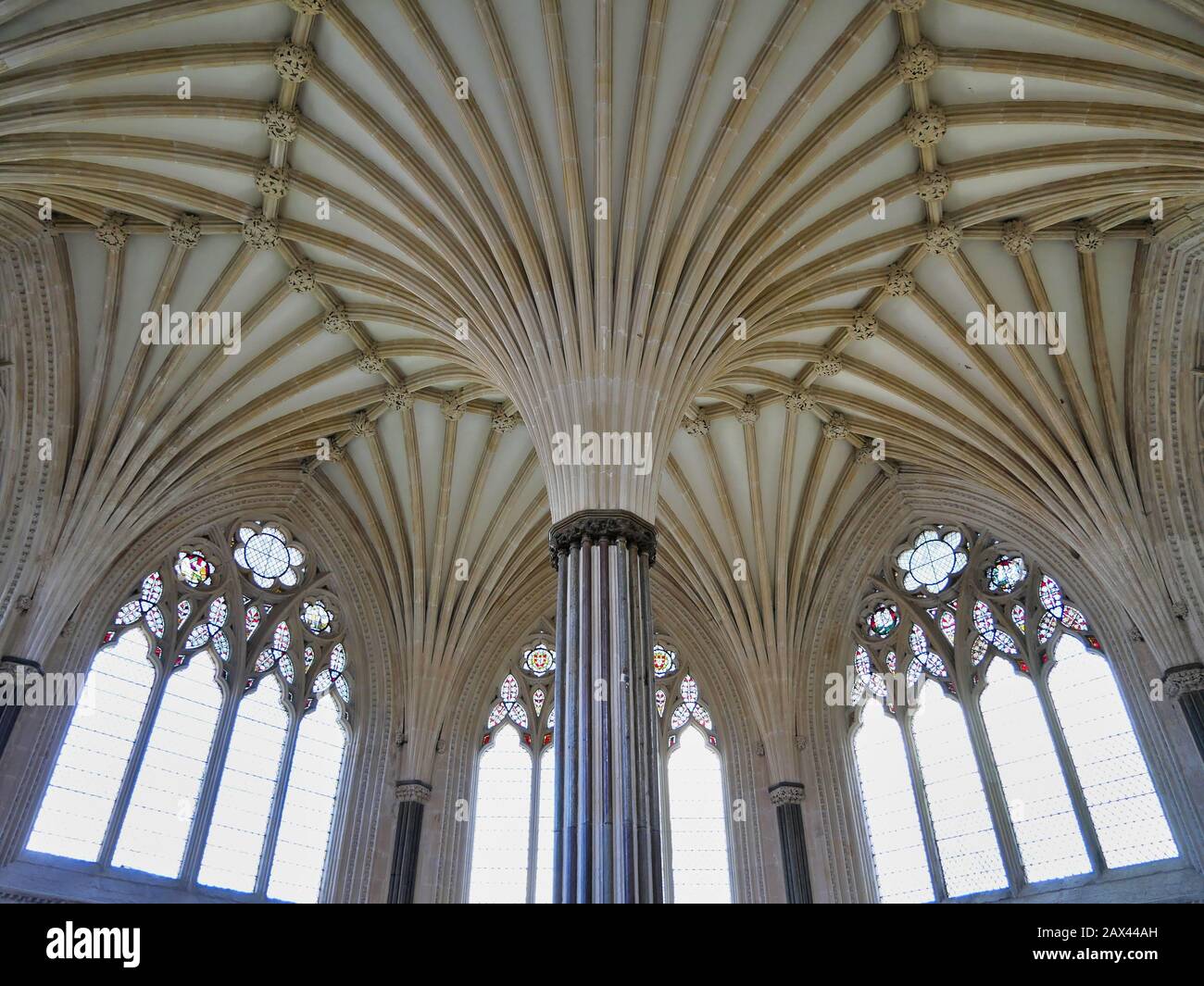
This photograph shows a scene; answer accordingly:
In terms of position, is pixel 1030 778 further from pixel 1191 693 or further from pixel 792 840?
pixel 792 840

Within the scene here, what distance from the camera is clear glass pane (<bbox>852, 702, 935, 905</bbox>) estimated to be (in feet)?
57.5

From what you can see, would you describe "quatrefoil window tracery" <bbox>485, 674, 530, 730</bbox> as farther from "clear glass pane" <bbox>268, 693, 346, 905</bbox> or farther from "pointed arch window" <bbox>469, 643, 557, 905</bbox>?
"clear glass pane" <bbox>268, 693, 346, 905</bbox>

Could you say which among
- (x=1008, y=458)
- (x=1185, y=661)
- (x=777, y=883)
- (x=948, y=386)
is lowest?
(x=777, y=883)

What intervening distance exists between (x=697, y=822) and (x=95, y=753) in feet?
36.3

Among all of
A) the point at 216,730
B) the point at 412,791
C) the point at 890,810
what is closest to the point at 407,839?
the point at 412,791

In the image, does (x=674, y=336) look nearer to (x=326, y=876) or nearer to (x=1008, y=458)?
(x=1008, y=458)

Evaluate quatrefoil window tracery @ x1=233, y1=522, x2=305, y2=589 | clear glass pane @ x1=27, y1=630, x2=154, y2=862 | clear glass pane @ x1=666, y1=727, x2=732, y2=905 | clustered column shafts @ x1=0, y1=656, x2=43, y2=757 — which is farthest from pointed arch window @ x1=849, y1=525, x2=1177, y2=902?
clustered column shafts @ x1=0, y1=656, x2=43, y2=757

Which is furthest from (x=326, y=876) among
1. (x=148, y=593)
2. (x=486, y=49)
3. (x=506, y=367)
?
(x=486, y=49)

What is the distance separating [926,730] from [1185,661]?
489 cm

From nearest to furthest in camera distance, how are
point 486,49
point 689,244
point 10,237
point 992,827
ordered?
point 486,49 < point 689,244 < point 10,237 < point 992,827

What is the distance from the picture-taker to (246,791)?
17.5 metres

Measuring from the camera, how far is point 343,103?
13.6m

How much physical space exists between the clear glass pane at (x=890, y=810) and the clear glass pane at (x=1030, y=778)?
1.76 metres

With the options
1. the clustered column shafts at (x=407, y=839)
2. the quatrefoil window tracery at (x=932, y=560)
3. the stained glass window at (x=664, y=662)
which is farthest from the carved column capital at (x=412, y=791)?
the quatrefoil window tracery at (x=932, y=560)
